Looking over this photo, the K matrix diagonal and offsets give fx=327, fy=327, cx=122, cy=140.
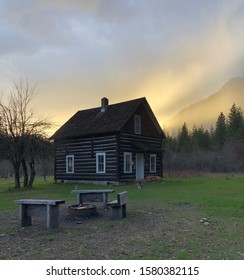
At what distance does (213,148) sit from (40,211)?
2626 inches

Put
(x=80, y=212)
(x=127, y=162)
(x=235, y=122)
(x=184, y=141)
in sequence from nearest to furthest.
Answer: (x=80, y=212) < (x=127, y=162) < (x=235, y=122) < (x=184, y=141)

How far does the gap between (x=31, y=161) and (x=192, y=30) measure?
15.1 m

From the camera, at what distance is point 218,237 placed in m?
7.44

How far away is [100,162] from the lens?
27.6m

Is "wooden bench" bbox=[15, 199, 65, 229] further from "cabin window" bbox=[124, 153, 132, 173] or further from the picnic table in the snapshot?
"cabin window" bbox=[124, 153, 132, 173]

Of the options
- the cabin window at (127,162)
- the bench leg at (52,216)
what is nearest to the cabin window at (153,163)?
the cabin window at (127,162)

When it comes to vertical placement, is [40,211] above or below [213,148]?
below

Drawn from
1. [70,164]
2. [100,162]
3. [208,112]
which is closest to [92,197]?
[100,162]

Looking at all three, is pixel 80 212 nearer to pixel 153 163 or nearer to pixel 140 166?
pixel 140 166

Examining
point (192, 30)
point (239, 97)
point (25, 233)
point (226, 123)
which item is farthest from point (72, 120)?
point (239, 97)

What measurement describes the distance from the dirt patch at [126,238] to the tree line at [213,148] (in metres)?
44.4

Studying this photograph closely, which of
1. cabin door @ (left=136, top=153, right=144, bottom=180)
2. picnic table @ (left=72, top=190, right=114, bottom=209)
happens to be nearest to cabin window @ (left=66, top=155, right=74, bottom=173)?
cabin door @ (left=136, top=153, right=144, bottom=180)

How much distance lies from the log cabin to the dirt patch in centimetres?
1635

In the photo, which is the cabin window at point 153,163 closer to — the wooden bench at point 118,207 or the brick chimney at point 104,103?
the brick chimney at point 104,103
